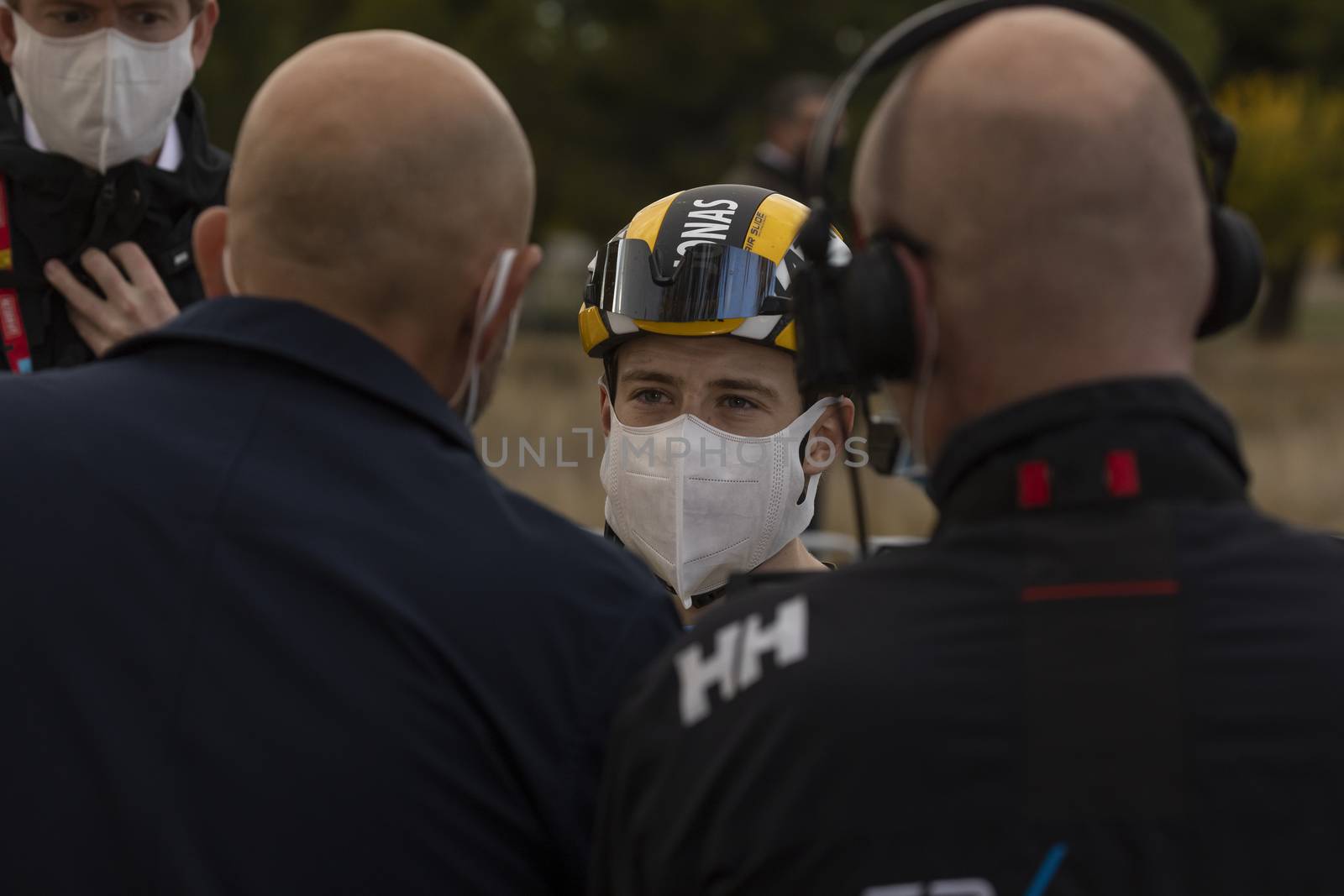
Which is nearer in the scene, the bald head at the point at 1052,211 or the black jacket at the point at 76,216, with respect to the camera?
the bald head at the point at 1052,211

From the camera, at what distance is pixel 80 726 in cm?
201

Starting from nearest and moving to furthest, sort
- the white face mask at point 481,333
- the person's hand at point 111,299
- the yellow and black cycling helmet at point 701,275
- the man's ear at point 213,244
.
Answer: the white face mask at point 481,333 → the man's ear at point 213,244 → the yellow and black cycling helmet at point 701,275 → the person's hand at point 111,299

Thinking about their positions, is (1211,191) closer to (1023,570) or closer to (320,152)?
(1023,570)

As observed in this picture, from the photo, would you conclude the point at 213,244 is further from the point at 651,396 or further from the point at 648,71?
the point at 648,71

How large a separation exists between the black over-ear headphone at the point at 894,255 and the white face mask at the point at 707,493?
1.51 m

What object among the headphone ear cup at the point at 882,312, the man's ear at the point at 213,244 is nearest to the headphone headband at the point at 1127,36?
the headphone ear cup at the point at 882,312

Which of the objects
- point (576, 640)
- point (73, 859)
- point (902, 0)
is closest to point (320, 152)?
point (576, 640)

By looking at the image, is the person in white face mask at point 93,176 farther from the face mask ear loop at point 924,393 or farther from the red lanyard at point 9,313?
the face mask ear loop at point 924,393

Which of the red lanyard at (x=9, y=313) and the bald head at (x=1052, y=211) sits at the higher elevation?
the red lanyard at (x=9, y=313)

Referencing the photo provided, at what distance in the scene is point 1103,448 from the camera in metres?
1.77

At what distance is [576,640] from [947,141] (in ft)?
2.60

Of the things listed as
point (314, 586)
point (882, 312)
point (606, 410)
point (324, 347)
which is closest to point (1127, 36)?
point (882, 312)

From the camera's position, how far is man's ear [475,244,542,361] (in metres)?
2.25

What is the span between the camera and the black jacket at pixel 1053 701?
1.66 m
